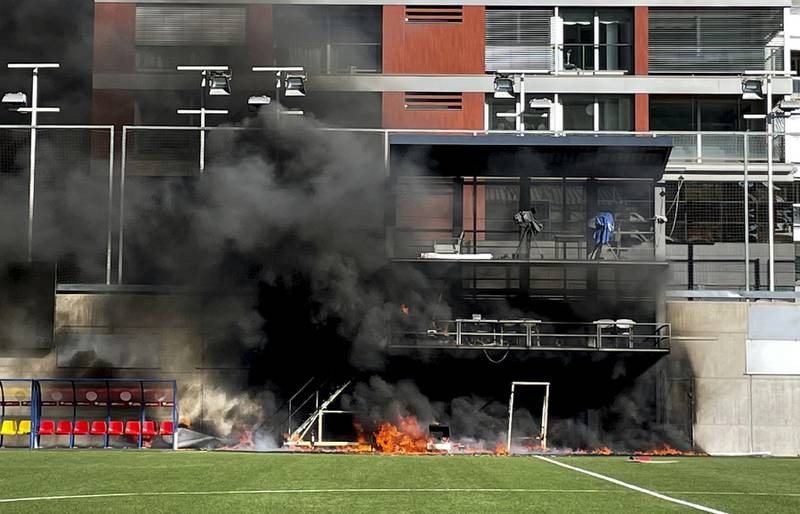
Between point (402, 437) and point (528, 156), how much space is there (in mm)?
6928

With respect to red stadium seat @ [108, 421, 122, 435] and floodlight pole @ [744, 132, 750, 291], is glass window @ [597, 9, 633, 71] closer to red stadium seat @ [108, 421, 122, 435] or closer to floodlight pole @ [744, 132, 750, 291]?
floodlight pole @ [744, 132, 750, 291]

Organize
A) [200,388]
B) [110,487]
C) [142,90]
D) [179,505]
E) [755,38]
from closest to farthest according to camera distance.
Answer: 1. [179,505]
2. [110,487]
3. [200,388]
4. [142,90]
5. [755,38]

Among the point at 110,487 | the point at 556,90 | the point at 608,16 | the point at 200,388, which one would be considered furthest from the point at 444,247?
the point at 110,487

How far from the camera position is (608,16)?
36625mm

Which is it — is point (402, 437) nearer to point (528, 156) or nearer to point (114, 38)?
point (528, 156)

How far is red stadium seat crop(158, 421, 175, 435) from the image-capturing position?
2479 cm

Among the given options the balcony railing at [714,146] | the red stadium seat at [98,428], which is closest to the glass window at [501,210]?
the balcony railing at [714,146]

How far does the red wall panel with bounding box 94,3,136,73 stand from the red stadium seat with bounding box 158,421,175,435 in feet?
39.7

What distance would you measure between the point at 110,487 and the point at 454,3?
24713 millimetres

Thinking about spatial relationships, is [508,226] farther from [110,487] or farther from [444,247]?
[110,487]

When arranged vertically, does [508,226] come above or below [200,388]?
above

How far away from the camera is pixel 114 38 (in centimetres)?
3491

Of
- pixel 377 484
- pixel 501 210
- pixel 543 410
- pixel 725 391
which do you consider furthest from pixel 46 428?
pixel 725 391

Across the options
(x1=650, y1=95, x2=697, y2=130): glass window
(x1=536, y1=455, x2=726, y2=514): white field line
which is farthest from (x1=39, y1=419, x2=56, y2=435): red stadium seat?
(x1=650, y1=95, x2=697, y2=130): glass window
